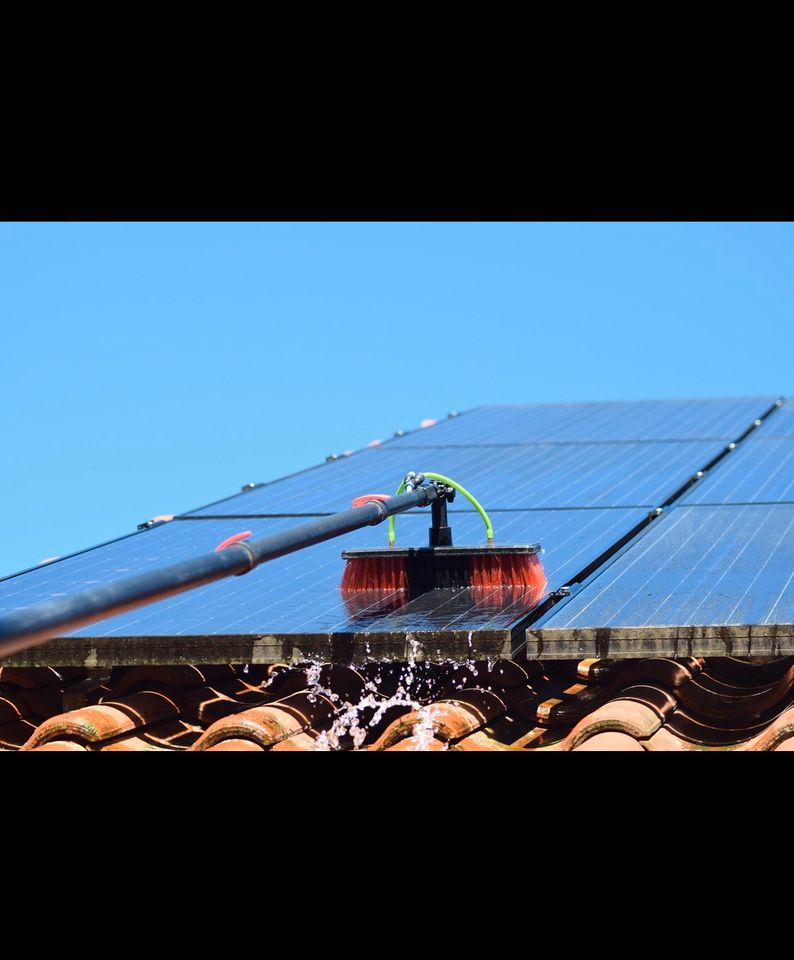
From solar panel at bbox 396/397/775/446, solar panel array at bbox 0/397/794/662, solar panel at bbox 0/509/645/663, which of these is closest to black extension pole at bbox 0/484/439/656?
solar panel at bbox 0/509/645/663

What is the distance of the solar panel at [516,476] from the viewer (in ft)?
36.8

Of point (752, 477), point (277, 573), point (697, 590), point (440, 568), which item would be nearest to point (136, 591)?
point (697, 590)

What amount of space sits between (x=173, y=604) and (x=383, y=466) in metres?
5.19

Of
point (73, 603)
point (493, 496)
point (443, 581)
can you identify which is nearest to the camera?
point (73, 603)

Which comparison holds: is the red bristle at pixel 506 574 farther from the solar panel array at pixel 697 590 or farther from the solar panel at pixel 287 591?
the solar panel array at pixel 697 590

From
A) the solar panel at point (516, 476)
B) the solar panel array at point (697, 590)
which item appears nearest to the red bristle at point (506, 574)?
the solar panel array at point (697, 590)

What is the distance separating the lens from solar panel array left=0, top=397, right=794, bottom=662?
7691 mm

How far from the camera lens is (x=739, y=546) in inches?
349

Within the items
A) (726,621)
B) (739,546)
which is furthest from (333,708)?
(739,546)

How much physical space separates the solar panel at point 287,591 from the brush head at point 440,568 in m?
0.14

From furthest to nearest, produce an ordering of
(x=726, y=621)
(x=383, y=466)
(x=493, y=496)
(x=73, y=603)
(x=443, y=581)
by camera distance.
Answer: (x=383, y=466) → (x=493, y=496) → (x=443, y=581) → (x=726, y=621) → (x=73, y=603)
